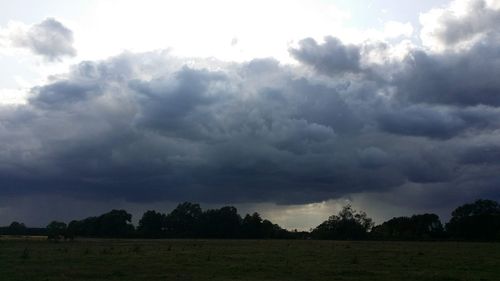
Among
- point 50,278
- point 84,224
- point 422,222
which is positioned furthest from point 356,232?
point 50,278

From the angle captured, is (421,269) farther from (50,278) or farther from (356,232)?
(356,232)

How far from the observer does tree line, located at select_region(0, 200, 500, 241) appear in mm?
163375

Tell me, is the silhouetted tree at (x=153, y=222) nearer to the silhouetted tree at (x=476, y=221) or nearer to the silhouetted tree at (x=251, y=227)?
the silhouetted tree at (x=251, y=227)

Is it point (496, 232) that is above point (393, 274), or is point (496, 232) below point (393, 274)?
above

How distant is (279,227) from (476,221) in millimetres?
65026

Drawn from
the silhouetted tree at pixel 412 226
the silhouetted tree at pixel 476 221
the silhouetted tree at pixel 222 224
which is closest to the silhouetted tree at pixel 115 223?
the silhouetted tree at pixel 222 224

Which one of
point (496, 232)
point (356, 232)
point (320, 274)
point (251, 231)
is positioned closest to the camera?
point (320, 274)

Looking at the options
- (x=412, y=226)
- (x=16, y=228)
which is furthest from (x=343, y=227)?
(x=16, y=228)

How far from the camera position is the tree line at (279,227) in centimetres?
16338

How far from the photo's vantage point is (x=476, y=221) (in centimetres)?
16462

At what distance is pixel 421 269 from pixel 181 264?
18890 millimetres

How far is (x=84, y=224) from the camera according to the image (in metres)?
184

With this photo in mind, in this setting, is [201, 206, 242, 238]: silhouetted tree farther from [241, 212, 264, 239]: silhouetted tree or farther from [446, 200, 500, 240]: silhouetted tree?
[446, 200, 500, 240]: silhouetted tree

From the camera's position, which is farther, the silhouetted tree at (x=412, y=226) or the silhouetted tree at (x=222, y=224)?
the silhouetted tree at (x=222, y=224)
